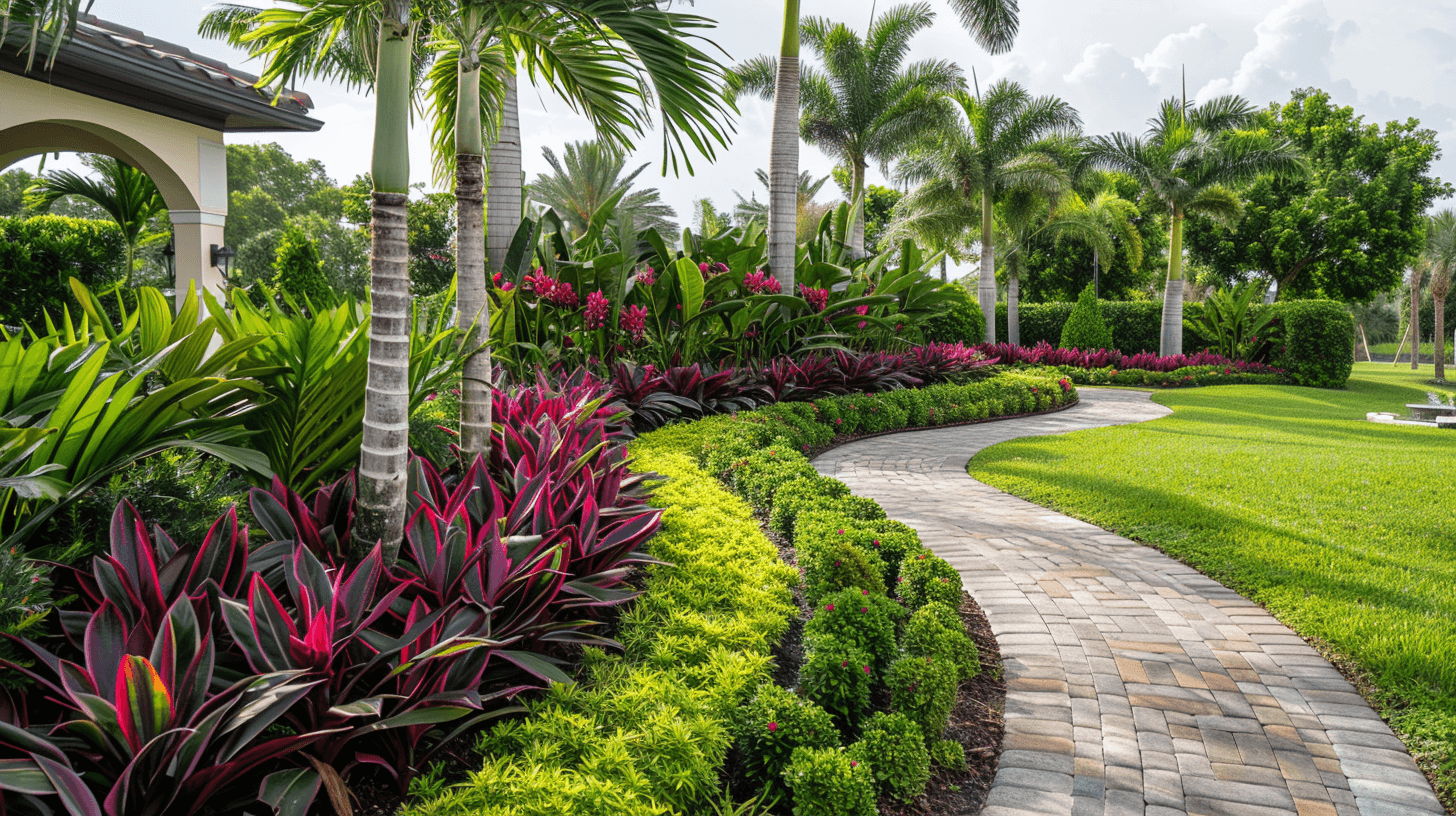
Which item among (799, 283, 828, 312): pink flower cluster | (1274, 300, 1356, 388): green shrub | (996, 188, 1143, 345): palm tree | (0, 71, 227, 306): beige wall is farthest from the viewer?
(996, 188, 1143, 345): palm tree

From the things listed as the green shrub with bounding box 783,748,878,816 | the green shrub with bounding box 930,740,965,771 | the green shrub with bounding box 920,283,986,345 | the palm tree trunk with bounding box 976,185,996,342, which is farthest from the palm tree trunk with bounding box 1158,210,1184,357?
the green shrub with bounding box 783,748,878,816

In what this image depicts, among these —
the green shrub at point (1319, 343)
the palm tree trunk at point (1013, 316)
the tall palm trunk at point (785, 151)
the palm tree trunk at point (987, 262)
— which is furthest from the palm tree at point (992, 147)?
the tall palm trunk at point (785, 151)

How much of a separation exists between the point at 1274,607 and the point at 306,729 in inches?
162

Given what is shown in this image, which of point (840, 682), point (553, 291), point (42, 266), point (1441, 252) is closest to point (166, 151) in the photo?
point (42, 266)

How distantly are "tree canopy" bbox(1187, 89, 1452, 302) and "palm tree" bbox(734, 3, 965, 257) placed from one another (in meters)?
12.7

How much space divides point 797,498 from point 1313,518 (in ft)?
12.2

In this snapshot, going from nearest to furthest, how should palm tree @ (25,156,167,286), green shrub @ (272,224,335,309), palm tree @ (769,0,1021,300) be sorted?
palm tree @ (769,0,1021,300)
palm tree @ (25,156,167,286)
green shrub @ (272,224,335,309)

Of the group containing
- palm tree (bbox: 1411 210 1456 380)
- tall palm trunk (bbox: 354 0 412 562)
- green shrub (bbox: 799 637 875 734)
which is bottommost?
green shrub (bbox: 799 637 875 734)

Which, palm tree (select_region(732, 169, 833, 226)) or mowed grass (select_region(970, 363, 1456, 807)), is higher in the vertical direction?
palm tree (select_region(732, 169, 833, 226))

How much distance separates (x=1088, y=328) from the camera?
20406 mm

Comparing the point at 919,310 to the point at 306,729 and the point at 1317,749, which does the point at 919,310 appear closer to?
the point at 1317,749

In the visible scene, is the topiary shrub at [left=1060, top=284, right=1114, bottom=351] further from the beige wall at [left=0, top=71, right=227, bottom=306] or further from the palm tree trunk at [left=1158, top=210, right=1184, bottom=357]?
the beige wall at [left=0, top=71, right=227, bottom=306]

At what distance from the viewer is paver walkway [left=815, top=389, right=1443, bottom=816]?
2.32 metres

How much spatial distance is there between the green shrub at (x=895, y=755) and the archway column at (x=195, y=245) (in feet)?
31.3
